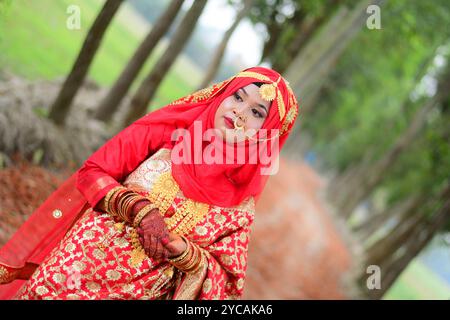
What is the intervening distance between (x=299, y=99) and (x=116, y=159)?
18.4 feet

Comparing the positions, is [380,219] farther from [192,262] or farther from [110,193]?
[110,193]

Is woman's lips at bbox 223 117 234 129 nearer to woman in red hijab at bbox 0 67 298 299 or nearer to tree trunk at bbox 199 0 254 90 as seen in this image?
woman in red hijab at bbox 0 67 298 299

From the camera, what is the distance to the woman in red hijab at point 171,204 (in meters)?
2.53

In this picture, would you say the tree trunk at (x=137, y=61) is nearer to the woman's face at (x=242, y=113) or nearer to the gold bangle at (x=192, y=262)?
the woman's face at (x=242, y=113)

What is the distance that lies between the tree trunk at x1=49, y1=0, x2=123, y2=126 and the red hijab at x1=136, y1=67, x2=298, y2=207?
249 centimetres

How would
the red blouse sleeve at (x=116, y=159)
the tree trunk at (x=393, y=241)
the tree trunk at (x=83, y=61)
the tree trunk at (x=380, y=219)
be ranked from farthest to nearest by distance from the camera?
the tree trunk at (x=380, y=219)
the tree trunk at (x=393, y=241)
the tree trunk at (x=83, y=61)
the red blouse sleeve at (x=116, y=159)

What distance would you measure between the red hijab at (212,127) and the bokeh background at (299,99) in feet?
6.60

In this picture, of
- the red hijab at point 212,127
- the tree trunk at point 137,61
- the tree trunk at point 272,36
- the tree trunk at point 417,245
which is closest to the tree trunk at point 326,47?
the tree trunk at point 137,61

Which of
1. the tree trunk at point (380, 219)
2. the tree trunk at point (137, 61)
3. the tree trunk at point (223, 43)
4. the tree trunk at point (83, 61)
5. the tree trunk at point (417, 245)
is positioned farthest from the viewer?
the tree trunk at point (380, 219)

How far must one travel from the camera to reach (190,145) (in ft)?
8.83

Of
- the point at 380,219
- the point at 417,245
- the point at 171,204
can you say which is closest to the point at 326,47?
the point at 417,245
